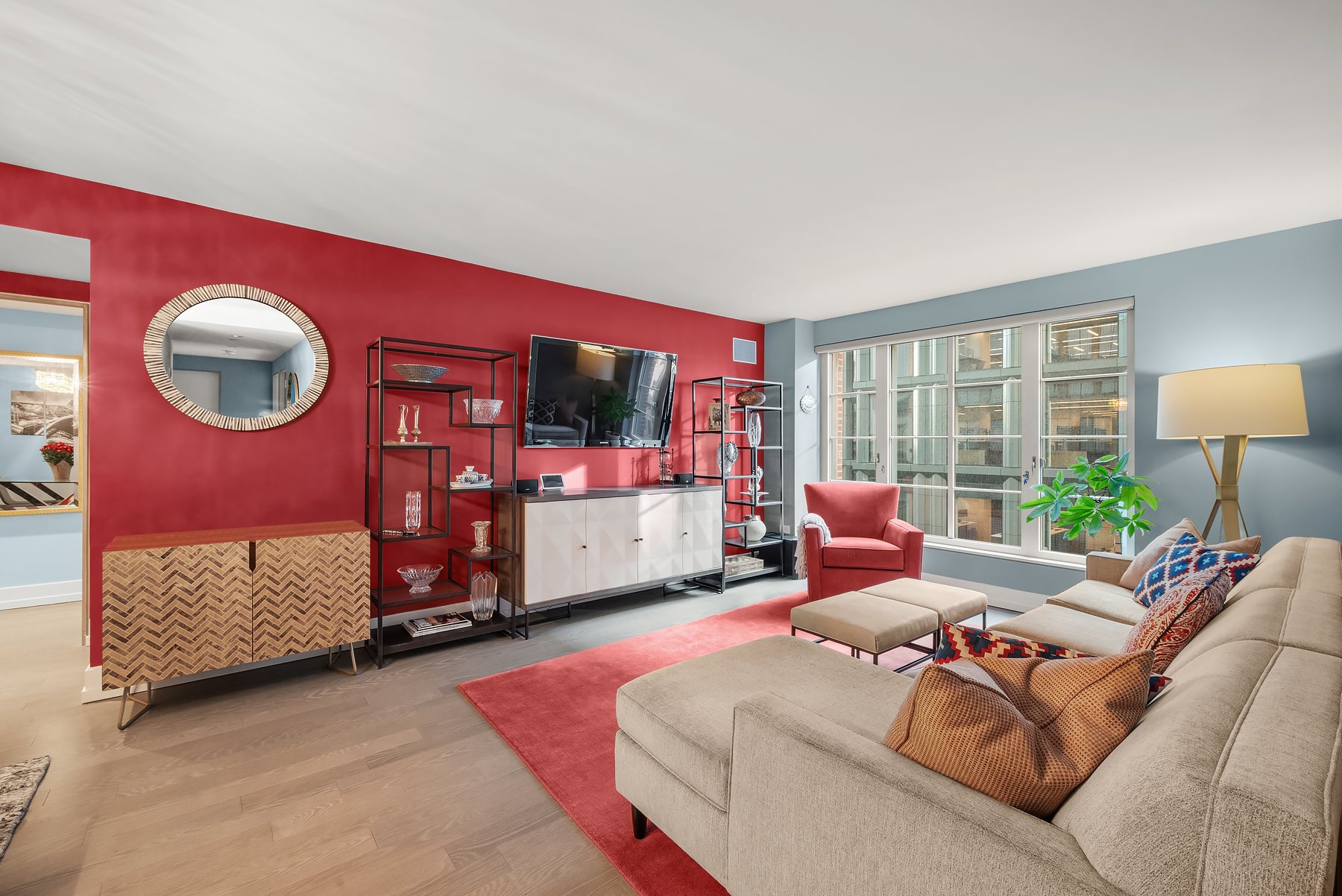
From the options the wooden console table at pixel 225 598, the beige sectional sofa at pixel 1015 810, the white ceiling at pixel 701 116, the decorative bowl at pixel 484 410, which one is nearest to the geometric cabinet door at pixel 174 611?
the wooden console table at pixel 225 598

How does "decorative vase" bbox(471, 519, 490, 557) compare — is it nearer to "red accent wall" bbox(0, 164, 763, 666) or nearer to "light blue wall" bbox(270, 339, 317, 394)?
"red accent wall" bbox(0, 164, 763, 666)

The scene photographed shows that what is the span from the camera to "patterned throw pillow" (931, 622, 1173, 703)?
1366 millimetres

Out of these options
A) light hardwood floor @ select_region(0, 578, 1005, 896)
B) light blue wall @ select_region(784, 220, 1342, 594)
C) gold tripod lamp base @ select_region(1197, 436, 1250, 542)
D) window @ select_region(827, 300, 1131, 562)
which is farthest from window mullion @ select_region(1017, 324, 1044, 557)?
light hardwood floor @ select_region(0, 578, 1005, 896)

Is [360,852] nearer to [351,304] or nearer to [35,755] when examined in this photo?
[35,755]

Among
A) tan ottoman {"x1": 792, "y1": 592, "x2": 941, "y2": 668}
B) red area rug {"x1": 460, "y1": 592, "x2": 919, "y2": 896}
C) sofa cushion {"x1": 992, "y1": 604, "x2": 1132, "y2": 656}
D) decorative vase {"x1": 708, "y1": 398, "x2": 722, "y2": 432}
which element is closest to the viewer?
red area rug {"x1": 460, "y1": 592, "x2": 919, "y2": 896}

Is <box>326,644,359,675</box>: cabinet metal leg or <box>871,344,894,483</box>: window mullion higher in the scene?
<box>871,344,894,483</box>: window mullion

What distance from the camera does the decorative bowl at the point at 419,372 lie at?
3312 millimetres

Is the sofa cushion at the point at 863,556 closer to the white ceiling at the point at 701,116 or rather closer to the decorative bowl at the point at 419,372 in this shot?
the white ceiling at the point at 701,116

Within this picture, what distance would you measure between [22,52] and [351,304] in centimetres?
168

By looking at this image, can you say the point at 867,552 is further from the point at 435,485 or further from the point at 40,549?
the point at 40,549

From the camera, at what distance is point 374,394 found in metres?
3.56

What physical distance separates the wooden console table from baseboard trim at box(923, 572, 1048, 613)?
411cm

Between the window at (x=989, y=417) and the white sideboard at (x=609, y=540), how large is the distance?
1769 millimetres

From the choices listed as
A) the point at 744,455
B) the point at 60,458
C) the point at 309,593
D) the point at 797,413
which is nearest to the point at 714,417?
the point at 744,455
